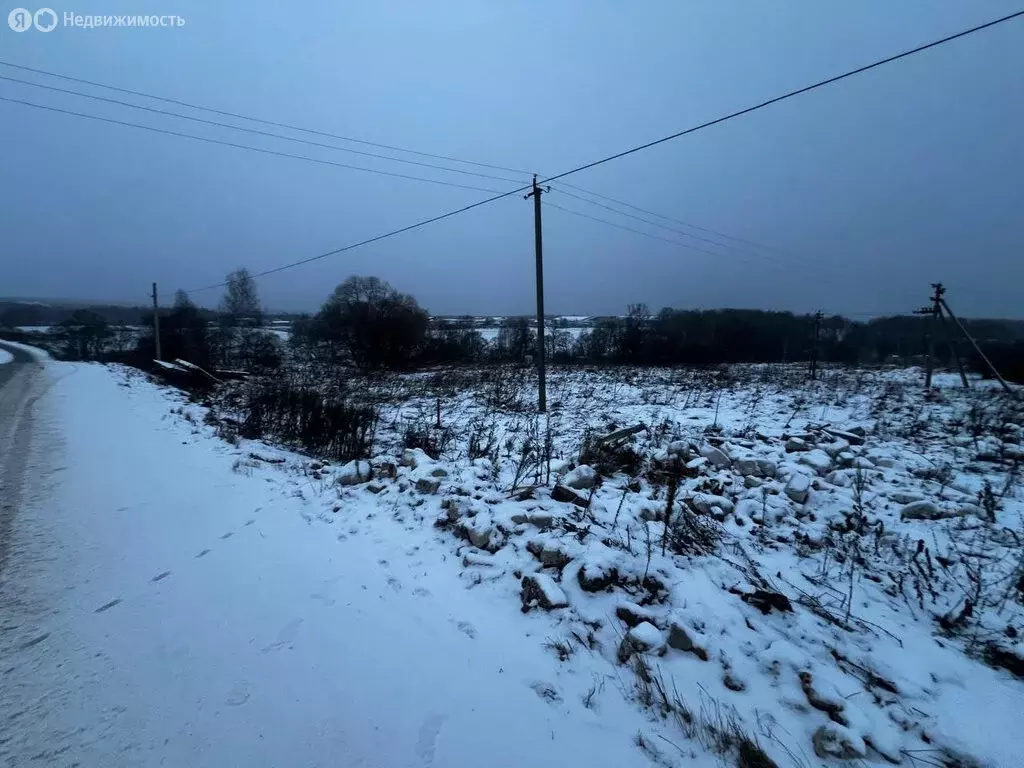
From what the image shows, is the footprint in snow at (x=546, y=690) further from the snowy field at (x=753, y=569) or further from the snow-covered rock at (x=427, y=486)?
the snow-covered rock at (x=427, y=486)

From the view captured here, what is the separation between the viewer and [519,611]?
325cm

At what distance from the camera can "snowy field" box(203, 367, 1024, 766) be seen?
2436 millimetres

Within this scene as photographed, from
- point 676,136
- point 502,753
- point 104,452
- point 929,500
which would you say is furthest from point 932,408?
point 104,452

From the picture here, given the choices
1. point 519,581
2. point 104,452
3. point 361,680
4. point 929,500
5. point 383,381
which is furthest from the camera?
point 383,381

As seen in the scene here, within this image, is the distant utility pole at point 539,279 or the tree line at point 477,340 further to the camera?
the tree line at point 477,340

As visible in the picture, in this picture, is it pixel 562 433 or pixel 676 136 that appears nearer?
pixel 676 136

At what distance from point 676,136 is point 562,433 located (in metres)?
5.91

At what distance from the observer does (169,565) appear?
3668 millimetres

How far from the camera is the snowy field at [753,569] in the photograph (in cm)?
244

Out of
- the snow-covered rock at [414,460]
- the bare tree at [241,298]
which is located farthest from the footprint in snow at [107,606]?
the bare tree at [241,298]

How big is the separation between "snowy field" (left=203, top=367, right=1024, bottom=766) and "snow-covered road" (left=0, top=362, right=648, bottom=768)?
0.89 ft

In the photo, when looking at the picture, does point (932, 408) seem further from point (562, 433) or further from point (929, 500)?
point (562, 433)

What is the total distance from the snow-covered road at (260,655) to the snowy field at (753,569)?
27cm

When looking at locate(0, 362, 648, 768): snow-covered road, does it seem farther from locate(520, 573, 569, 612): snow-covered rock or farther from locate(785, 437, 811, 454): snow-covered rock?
locate(785, 437, 811, 454): snow-covered rock
